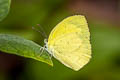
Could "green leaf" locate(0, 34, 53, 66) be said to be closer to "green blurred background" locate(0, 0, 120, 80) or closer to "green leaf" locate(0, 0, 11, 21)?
"green leaf" locate(0, 0, 11, 21)

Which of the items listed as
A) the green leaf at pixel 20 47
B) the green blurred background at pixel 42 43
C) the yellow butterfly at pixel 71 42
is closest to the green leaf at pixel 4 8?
the green leaf at pixel 20 47

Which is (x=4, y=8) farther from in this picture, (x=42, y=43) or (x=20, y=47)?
(x=42, y=43)


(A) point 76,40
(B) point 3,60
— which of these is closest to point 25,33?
(B) point 3,60

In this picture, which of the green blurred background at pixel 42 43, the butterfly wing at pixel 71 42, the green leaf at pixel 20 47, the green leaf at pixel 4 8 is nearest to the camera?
the green leaf at pixel 20 47

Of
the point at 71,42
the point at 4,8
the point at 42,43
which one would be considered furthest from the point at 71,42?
the point at 42,43

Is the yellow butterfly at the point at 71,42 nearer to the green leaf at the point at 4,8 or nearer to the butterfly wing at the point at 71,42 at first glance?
the butterfly wing at the point at 71,42

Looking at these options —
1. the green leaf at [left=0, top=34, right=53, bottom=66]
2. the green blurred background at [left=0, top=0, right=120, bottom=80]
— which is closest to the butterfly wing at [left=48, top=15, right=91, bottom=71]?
the green leaf at [left=0, top=34, right=53, bottom=66]
